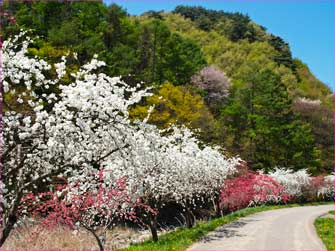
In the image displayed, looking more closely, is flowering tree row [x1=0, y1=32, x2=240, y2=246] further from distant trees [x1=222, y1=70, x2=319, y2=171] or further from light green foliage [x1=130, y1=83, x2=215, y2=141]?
distant trees [x1=222, y1=70, x2=319, y2=171]

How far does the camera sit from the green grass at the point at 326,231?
15119 mm

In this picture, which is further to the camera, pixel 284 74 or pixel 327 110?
pixel 284 74

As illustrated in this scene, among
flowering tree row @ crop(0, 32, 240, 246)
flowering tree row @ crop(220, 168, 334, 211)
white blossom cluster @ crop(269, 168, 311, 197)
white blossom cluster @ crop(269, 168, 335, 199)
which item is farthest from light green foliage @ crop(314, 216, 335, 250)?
white blossom cluster @ crop(269, 168, 335, 199)

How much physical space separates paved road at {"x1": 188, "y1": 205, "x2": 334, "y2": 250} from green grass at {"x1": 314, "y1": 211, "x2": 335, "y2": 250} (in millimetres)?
221

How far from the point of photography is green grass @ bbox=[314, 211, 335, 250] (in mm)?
15119

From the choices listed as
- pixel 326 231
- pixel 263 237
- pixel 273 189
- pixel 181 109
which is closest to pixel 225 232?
pixel 263 237

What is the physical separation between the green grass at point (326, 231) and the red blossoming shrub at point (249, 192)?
770cm

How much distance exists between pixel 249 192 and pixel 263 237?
18.5 meters

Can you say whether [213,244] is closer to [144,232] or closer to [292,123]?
[144,232]

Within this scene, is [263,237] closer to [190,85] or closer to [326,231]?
[326,231]

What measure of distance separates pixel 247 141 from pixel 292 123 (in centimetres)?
586

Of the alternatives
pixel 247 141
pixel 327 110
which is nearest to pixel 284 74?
pixel 327 110

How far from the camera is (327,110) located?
204ft

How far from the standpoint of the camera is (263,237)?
17016 mm
